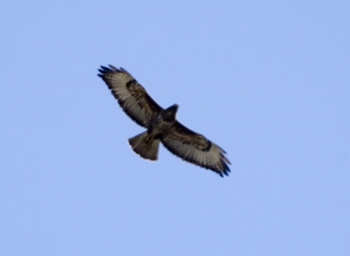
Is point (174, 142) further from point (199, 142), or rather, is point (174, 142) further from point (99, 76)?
point (99, 76)

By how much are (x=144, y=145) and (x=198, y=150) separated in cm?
142

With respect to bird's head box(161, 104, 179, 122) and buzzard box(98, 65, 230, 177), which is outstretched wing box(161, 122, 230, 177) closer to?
buzzard box(98, 65, 230, 177)

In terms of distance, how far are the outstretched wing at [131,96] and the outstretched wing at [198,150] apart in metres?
0.79

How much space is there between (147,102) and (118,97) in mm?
647

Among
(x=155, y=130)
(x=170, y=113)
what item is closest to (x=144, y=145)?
(x=155, y=130)

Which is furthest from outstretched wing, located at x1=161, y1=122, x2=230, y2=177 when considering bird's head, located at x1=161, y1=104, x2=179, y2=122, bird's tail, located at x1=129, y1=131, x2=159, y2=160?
bird's head, located at x1=161, y1=104, x2=179, y2=122

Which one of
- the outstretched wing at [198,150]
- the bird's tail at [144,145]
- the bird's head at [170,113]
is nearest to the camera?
the bird's head at [170,113]

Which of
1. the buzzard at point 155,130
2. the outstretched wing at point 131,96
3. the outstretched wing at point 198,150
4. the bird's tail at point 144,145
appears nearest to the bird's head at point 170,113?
the buzzard at point 155,130

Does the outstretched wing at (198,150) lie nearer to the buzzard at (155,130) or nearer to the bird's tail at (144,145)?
the buzzard at (155,130)

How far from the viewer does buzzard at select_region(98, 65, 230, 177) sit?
14.1 metres

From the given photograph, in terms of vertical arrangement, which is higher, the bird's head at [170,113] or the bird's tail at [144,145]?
the bird's head at [170,113]

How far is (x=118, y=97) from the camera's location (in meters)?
14.3

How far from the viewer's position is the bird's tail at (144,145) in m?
14.0

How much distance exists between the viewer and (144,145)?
14078mm
